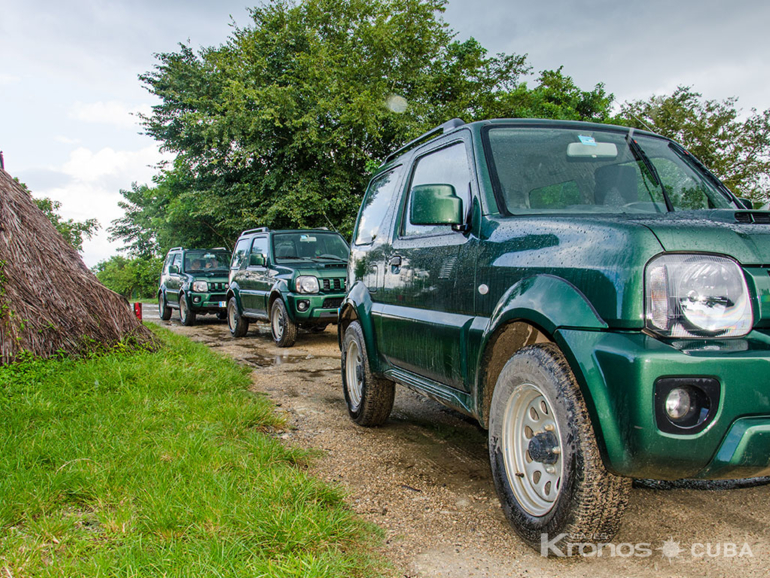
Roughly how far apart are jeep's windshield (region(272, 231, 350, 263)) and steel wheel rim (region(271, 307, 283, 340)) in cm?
97

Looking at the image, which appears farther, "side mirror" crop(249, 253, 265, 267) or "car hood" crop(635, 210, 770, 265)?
"side mirror" crop(249, 253, 265, 267)

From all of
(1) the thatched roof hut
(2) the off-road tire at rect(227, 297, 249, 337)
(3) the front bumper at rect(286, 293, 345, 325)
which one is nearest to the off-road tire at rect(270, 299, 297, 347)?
(3) the front bumper at rect(286, 293, 345, 325)

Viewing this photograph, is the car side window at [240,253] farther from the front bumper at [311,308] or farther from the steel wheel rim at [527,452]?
the steel wheel rim at [527,452]

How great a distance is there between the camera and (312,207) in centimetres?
1844

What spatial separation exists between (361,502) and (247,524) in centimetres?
79

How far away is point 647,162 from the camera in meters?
3.50

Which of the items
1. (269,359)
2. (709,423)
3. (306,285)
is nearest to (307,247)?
(306,285)

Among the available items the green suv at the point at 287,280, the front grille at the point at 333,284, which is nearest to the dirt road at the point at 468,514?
the green suv at the point at 287,280

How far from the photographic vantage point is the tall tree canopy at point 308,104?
1855 centimetres

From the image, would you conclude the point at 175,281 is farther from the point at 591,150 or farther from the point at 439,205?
the point at 591,150

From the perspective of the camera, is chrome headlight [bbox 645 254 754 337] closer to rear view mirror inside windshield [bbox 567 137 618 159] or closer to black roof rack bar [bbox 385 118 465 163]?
rear view mirror inside windshield [bbox 567 137 618 159]

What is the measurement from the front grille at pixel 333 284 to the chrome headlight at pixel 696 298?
7.74 metres

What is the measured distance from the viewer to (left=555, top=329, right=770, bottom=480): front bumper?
206 cm

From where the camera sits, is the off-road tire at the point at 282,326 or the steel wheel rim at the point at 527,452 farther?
the off-road tire at the point at 282,326
